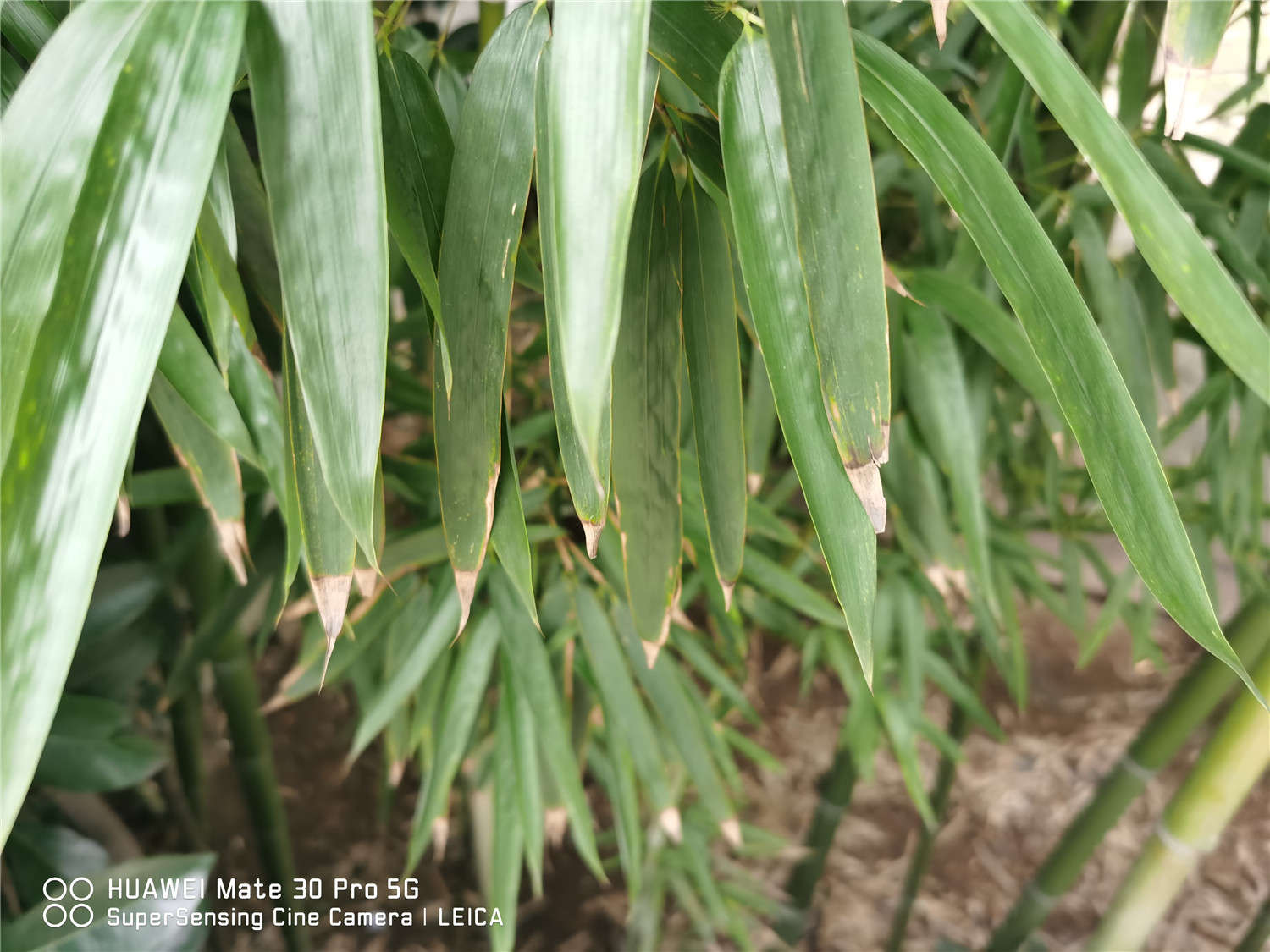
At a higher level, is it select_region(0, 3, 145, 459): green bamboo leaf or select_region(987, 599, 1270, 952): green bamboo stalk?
select_region(0, 3, 145, 459): green bamboo leaf

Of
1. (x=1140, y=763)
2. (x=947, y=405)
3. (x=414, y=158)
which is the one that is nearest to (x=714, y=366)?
(x=414, y=158)

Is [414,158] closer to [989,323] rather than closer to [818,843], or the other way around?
[989,323]

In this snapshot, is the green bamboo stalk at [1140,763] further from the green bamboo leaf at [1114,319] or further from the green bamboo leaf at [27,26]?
the green bamboo leaf at [27,26]

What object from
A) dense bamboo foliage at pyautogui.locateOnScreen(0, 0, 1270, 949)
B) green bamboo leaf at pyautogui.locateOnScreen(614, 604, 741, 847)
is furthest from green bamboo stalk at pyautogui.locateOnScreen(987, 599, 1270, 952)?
green bamboo leaf at pyautogui.locateOnScreen(614, 604, 741, 847)

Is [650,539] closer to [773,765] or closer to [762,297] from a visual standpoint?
[762,297]

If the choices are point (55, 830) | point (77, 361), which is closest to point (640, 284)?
point (77, 361)

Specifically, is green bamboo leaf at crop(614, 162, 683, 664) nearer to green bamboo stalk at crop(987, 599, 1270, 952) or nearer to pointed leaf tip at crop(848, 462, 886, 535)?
pointed leaf tip at crop(848, 462, 886, 535)

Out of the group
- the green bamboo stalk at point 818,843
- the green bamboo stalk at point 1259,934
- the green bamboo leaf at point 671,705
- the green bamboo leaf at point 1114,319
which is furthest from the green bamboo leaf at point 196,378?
the green bamboo stalk at point 1259,934
